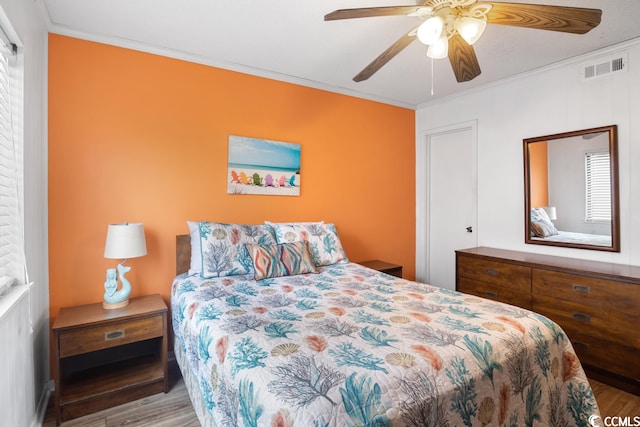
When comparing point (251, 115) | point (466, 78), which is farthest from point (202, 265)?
point (466, 78)

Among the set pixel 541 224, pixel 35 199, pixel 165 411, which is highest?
pixel 35 199

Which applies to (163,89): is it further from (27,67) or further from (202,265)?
(202,265)

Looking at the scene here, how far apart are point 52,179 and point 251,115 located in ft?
5.13

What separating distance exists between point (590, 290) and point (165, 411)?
2969mm

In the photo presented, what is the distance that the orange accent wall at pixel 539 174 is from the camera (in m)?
2.91

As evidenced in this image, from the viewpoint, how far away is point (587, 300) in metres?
2.26

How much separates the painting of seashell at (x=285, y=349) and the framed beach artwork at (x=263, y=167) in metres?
1.84

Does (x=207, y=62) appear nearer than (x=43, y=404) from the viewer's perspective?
No

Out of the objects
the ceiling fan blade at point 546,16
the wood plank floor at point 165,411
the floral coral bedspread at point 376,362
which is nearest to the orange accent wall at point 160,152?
the wood plank floor at point 165,411

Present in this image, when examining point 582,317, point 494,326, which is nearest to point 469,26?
point 494,326

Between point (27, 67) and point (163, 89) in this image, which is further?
point (163, 89)

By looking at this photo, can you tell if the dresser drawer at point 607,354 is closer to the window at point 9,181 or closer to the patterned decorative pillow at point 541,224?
the patterned decorative pillow at point 541,224

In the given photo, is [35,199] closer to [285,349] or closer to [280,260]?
[280,260]

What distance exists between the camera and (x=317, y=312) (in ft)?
5.35
